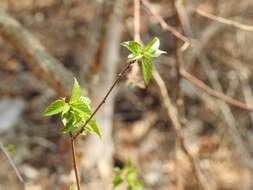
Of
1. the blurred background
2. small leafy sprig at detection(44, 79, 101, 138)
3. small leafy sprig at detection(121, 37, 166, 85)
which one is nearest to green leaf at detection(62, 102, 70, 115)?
small leafy sprig at detection(44, 79, 101, 138)

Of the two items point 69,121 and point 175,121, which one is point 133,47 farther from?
point 175,121

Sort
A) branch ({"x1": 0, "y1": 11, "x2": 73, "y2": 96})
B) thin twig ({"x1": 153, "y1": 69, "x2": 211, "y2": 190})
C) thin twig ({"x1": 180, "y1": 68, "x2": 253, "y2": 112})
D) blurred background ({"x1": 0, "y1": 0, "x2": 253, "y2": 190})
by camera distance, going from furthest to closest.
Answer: blurred background ({"x1": 0, "y1": 0, "x2": 253, "y2": 190}) → thin twig ({"x1": 153, "y1": 69, "x2": 211, "y2": 190}) → branch ({"x1": 0, "y1": 11, "x2": 73, "y2": 96}) → thin twig ({"x1": 180, "y1": 68, "x2": 253, "y2": 112})

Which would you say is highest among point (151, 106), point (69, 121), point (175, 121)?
point (151, 106)

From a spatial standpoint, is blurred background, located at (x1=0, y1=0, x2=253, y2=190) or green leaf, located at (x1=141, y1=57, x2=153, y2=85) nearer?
green leaf, located at (x1=141, y1=57, x2=153, y2=85)

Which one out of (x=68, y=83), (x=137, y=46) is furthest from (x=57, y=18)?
(x=137, y=46)

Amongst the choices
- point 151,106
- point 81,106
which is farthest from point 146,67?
point 151,106

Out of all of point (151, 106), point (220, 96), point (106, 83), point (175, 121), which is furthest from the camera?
point (151, 106)

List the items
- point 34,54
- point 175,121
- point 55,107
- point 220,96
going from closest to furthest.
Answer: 1. point 55,107
2. point 220,96
3. point 34,54
4. point 175,121

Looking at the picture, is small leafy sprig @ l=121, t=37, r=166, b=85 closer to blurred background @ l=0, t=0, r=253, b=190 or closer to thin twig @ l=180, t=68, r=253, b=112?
thin twig @ l=180, t=68, r=253, b=112

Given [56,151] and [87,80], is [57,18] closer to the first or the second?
[56,151]
